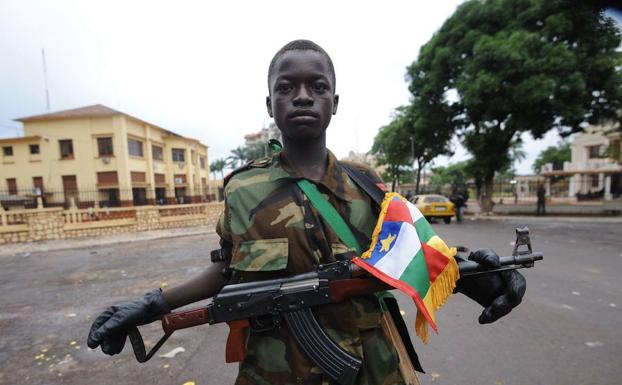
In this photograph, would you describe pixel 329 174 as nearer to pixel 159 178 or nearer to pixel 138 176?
pixel 138 176

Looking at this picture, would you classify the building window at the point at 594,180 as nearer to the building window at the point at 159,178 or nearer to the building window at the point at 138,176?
the building window at the point at 159,178

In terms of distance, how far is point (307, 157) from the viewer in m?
1.26

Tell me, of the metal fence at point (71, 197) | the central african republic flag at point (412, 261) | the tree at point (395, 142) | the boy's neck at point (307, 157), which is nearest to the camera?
the central african republic flag at point (412, 261)

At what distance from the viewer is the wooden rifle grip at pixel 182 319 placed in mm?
1211

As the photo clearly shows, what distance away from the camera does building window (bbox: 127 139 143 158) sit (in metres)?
24.4

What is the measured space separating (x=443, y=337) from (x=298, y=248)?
2827mm

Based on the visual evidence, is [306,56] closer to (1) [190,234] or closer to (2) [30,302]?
(2) [30,302]

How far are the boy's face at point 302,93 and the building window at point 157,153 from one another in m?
30.1

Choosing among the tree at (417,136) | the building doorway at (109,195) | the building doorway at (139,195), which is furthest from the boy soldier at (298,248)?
the building doorway at (139,195)

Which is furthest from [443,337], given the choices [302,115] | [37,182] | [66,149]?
[37,182]

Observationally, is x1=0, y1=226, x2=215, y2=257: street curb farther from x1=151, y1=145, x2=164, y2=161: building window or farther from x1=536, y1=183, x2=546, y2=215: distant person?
x1=151, y1=145, x2=164, y2=161: building window

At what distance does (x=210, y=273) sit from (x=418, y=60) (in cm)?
1724

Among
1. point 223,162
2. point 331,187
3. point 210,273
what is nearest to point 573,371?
point 331,187

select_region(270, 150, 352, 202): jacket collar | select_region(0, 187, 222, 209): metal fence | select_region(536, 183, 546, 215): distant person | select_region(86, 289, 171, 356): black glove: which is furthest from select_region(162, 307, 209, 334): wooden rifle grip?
select_region(0, 187, 222, 209): metal fence
